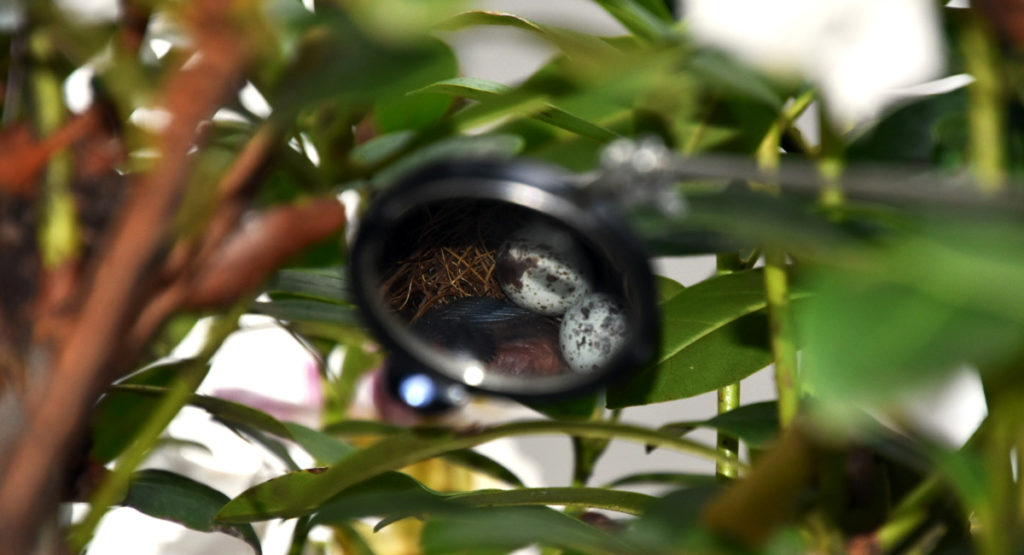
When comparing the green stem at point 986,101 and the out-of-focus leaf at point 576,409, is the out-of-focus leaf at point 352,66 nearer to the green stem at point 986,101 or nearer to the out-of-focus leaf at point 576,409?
the green stem at point 986,101

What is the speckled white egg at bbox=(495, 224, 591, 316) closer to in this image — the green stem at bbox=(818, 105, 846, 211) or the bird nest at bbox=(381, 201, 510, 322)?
the bird nest at bbox=(381, 201, 510, 322)

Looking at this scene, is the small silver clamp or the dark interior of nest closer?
the small silver clamp

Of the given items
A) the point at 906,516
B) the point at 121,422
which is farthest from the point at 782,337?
the point at 121,422

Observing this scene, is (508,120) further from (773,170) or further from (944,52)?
(773,170)

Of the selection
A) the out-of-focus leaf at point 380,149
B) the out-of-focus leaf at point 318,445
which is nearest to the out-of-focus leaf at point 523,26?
the out-of-focus leaf at point 380,149

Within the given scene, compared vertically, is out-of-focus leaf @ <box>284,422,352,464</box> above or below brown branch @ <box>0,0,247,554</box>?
below

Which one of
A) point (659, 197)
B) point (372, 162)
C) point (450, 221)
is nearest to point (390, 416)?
point (372, 162)

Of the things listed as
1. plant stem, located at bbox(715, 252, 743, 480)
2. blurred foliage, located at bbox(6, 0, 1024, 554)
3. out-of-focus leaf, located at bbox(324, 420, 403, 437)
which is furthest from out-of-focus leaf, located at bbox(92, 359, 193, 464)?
plant stem, located at bbox(715, 252, 743, 480)
